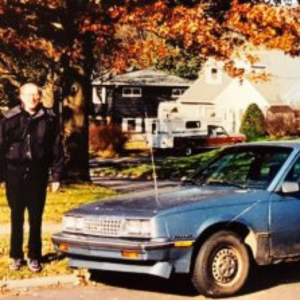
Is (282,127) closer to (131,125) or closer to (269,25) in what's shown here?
(131,125)

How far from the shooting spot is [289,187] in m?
8.62

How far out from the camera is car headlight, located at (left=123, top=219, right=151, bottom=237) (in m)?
7.91

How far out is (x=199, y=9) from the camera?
18.4 meters

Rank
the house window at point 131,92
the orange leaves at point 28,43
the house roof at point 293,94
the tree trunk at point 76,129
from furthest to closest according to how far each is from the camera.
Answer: the house window at point 131,92 → the house roof at point 293,94 → the tree trunk at point 76,129 → the orange leaves at point 28,43

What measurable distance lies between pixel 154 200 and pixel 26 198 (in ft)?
5.11

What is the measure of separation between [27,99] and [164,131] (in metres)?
42.5

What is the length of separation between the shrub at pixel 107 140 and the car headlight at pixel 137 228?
41.2 metres

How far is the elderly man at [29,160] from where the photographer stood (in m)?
8.95

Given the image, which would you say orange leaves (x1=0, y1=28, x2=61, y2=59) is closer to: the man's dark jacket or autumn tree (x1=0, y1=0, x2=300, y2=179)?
autumn tree (x1=0, y1=0, x2=300, y2=179)

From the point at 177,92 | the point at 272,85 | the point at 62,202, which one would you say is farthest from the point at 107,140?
the point at 62,202

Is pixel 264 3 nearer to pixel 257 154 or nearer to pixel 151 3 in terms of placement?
pixel 151 3

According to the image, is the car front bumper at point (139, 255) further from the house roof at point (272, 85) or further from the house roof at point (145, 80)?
the house roof at point (145, 80)

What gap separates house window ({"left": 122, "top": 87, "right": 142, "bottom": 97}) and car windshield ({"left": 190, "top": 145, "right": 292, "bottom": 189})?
60.1m

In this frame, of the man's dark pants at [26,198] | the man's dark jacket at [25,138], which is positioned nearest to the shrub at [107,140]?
the man's dark pants at [26,198]
